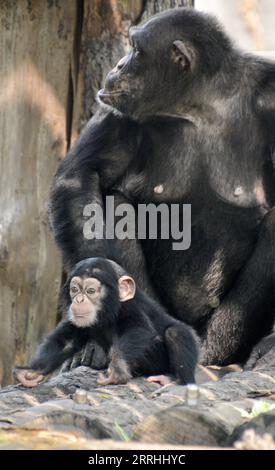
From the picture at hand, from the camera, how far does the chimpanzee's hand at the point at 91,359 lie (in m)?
7.05

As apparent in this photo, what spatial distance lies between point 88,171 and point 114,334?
145cm

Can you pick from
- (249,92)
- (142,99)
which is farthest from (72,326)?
(249,92)

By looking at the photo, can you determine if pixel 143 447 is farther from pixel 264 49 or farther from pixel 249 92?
pixel 264 49

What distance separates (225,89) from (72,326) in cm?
214

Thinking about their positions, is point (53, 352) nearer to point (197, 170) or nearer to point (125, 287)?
point (125, 287)

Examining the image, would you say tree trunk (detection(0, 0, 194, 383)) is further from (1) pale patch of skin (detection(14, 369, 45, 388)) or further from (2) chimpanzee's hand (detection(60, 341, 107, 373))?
(1) pale patch of skin (detection(14, 369, 45, 388))

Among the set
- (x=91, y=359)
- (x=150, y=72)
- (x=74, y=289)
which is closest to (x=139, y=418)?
(x=74, y=289)

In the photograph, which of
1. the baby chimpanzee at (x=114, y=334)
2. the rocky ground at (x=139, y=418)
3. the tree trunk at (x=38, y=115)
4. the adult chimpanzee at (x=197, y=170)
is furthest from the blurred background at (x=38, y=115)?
the rocky ground at (x=139, y=418)

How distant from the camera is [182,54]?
7484 millimetres

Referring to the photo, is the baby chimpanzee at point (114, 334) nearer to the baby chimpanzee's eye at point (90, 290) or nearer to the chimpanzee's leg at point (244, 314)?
the baby chimpanzee's eye at point (90, 290)

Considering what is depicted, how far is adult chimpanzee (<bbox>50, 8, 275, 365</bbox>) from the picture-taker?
749 centimetres

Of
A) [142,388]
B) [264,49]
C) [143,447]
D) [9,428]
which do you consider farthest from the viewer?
[264,49]

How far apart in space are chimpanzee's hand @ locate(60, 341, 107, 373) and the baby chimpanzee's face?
26.4 inches

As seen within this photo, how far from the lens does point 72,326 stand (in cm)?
651
